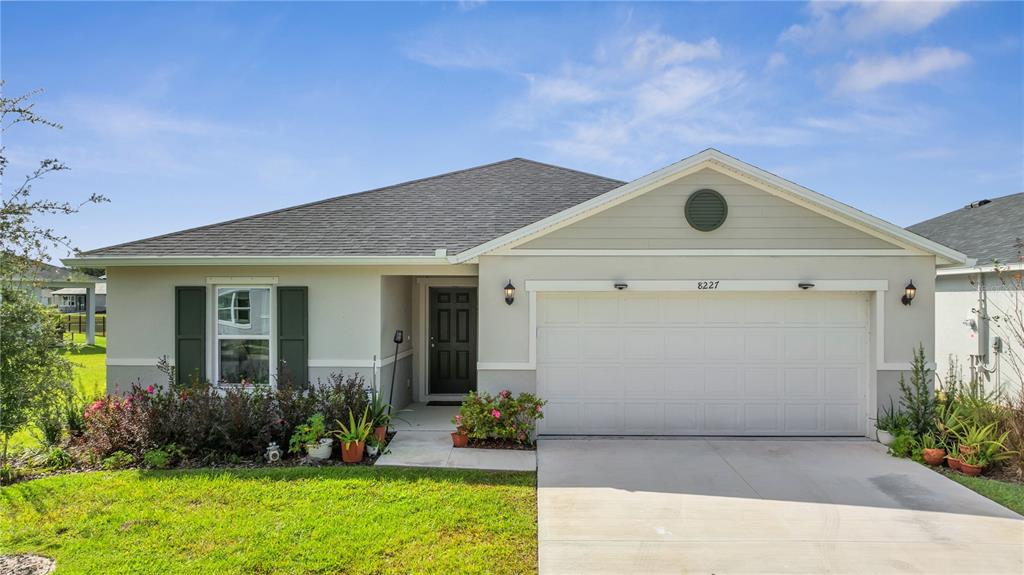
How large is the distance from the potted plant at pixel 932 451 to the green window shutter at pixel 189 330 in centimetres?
1031

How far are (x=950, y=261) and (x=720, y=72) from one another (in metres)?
5.08

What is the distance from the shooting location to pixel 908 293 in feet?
24.4

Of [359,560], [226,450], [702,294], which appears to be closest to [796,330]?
[702,294]

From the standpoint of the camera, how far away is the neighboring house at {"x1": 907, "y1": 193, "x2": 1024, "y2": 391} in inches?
360

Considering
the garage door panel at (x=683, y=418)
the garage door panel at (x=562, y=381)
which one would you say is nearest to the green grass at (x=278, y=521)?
the garage door panel at (x=562, y=381)

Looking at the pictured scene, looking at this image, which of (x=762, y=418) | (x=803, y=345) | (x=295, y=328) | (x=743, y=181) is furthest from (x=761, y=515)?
(x=295, y=328)

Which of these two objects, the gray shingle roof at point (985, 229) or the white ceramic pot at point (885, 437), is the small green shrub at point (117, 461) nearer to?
the white ceramic pot at point (885, 437)

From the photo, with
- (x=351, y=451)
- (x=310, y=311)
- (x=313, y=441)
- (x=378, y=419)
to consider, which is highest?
(x=310, y=311)

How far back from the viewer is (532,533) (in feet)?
15.1

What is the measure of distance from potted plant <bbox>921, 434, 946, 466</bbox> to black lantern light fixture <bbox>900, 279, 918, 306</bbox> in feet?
6.17

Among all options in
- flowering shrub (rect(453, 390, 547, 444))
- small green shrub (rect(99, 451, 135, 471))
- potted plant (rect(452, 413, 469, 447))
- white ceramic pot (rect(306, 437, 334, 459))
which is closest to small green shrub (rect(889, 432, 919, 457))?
flowering shrub (rect(453, 390, 547, 444))

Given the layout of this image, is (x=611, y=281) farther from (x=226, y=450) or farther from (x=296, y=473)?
(x=226, y=450)

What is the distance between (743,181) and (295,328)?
23.4 feet

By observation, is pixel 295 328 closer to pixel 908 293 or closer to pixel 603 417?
pixel 603 417
